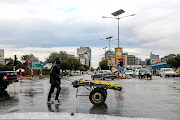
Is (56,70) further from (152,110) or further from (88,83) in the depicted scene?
(152,110)

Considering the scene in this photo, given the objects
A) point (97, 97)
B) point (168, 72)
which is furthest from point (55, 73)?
point (168, 72)

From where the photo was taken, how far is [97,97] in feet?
30.6

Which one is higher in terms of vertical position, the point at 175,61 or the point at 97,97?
the point at 175,61

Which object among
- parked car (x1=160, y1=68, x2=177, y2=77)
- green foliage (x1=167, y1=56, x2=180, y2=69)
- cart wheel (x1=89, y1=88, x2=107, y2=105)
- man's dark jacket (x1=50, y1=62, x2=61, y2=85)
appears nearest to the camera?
cart wheel (x1=89, y1=88, x2=107, y2=105)

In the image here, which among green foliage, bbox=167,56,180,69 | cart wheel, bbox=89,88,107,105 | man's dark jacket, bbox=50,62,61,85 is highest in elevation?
green foliage, bbox=167,56,180,69

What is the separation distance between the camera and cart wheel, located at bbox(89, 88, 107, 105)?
9234mm

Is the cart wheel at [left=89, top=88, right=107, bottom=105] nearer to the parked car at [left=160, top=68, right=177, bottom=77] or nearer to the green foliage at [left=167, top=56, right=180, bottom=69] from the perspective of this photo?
the parked car at [left=160, top=68, right=177, bottom=77]

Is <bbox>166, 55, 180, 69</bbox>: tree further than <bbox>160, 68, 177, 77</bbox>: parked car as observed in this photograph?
Yes

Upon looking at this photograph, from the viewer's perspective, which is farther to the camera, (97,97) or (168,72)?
(168,72)

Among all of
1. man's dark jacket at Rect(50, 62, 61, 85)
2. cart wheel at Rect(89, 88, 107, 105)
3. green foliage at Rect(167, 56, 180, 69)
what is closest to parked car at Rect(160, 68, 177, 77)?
green foliage at Rect(167, 56, 180, 69)

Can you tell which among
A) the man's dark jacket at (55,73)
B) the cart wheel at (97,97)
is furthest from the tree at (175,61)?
the man's dark jacket at (55,73)

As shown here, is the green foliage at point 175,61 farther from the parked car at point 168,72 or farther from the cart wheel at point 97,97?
the cart wheel at point 97,97

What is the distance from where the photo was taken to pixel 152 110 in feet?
26.7

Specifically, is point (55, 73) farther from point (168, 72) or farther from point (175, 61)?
point (175, 61)
